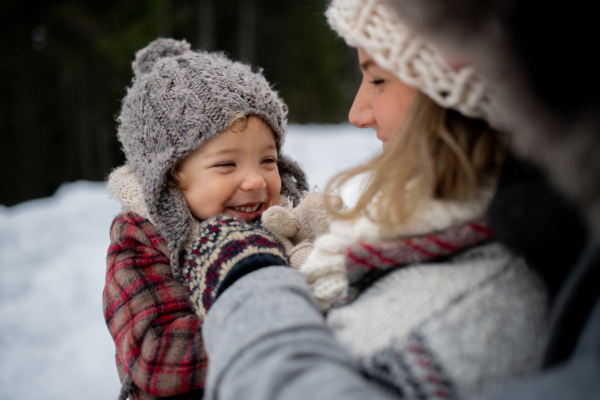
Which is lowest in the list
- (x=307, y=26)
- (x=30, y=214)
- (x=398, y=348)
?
(x=30, y=214)

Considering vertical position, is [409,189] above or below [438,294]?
above

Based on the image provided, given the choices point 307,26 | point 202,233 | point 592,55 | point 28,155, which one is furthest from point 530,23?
point 307,26

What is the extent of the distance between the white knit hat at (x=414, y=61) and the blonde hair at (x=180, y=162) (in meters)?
0.63

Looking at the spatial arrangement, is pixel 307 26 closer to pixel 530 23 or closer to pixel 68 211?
pixel 68 211

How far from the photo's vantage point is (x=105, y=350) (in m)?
2.87

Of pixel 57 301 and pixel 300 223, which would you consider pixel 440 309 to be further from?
pixel 57 301

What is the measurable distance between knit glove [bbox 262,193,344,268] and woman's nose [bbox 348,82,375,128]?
274 millimetres

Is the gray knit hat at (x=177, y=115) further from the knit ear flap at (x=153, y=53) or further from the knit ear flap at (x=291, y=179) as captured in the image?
the knit ear flap at (x=291, y=179)

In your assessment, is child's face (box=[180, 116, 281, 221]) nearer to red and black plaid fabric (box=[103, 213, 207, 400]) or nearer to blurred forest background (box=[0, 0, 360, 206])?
red and black plaid fabric (box=[103, 213, 207, 400])

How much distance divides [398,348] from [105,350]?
270cm

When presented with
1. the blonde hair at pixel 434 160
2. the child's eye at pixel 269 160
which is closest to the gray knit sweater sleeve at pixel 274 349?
the blonde hair at pixel 434 160

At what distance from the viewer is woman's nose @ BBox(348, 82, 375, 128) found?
3.72ft

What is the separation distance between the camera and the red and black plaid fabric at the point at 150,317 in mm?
1222

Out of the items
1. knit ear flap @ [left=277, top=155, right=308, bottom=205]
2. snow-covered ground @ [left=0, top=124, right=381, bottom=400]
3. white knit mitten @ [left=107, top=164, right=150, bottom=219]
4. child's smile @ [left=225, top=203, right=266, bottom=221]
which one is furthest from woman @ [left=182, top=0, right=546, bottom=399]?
knit ear flap @ [left=277, top=155, right=308, bottom=205]
